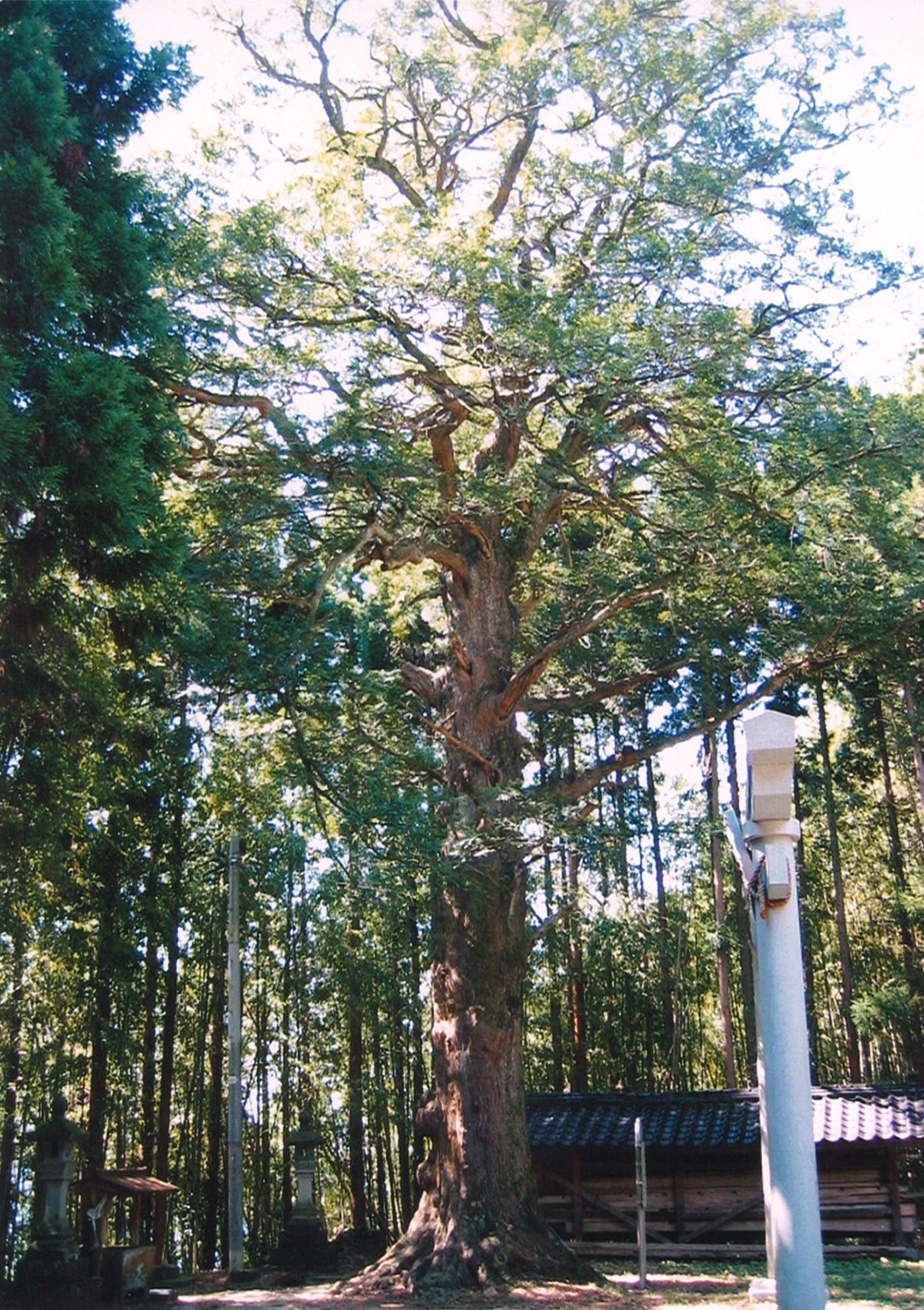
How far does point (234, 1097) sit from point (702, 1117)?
5962 millimetres

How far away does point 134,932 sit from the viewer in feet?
61.3

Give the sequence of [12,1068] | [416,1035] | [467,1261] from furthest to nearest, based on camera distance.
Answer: [416,1035] → [12,1068] → [467,1261]

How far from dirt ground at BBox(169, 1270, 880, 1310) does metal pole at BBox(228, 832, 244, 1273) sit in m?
1.76

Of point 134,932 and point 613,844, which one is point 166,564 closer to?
point 613,844

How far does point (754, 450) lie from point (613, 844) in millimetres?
4017

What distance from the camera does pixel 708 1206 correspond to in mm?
15258

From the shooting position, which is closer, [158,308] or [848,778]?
[158,308]

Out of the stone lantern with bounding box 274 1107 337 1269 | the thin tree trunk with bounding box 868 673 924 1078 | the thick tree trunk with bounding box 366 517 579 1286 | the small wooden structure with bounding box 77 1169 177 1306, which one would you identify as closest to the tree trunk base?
the thick tree trunk with bounding box 366 517 579 1286

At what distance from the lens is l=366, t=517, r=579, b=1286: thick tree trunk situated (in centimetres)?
1074

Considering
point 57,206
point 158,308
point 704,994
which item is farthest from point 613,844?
point 704,994

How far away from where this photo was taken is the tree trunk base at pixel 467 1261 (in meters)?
10.4

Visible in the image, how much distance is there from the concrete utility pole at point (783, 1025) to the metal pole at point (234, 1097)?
35.9ft

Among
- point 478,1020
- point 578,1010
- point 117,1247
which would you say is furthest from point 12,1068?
point 578,1010

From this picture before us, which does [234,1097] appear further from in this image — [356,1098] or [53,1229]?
[356,1098]
